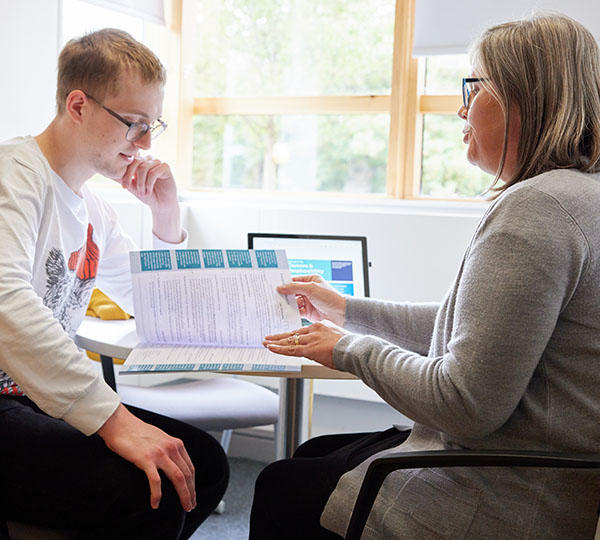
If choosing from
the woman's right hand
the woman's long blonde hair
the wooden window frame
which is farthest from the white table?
the wooden window frame

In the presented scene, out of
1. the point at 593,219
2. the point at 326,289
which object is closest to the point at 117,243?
the point at 326,289

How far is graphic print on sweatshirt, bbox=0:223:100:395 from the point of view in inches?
60.6

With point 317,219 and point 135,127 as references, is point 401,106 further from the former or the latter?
point 135,127

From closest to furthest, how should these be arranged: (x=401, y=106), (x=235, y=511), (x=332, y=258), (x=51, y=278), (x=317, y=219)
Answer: (x=51, y=278) → (x=332, y=258) → (x=235, y=511) → (x=317, y=219) → (x=401, y=106)

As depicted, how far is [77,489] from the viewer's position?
126cm

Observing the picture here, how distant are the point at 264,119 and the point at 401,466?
9.11ft

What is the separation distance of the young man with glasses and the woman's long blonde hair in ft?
2.54

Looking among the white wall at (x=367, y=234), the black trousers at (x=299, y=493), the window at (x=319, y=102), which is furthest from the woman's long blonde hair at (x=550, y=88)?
the window at (x=319, y=102)

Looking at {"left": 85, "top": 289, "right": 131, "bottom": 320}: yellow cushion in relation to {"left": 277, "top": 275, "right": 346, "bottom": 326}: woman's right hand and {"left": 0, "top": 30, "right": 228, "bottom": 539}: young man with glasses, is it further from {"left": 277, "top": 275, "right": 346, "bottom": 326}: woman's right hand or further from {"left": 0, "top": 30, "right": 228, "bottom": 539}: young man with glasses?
{"left": 277, "top": 275, "right": 346, "bottom": 326}: woman's right hand

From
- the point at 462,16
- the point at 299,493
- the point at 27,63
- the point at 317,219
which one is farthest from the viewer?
the point at 317,219

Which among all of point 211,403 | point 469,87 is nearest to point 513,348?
point 469,87

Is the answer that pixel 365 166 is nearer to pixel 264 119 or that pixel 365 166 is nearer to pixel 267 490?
pixel 264 119

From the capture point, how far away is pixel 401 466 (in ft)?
3.45

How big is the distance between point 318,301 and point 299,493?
53cm
